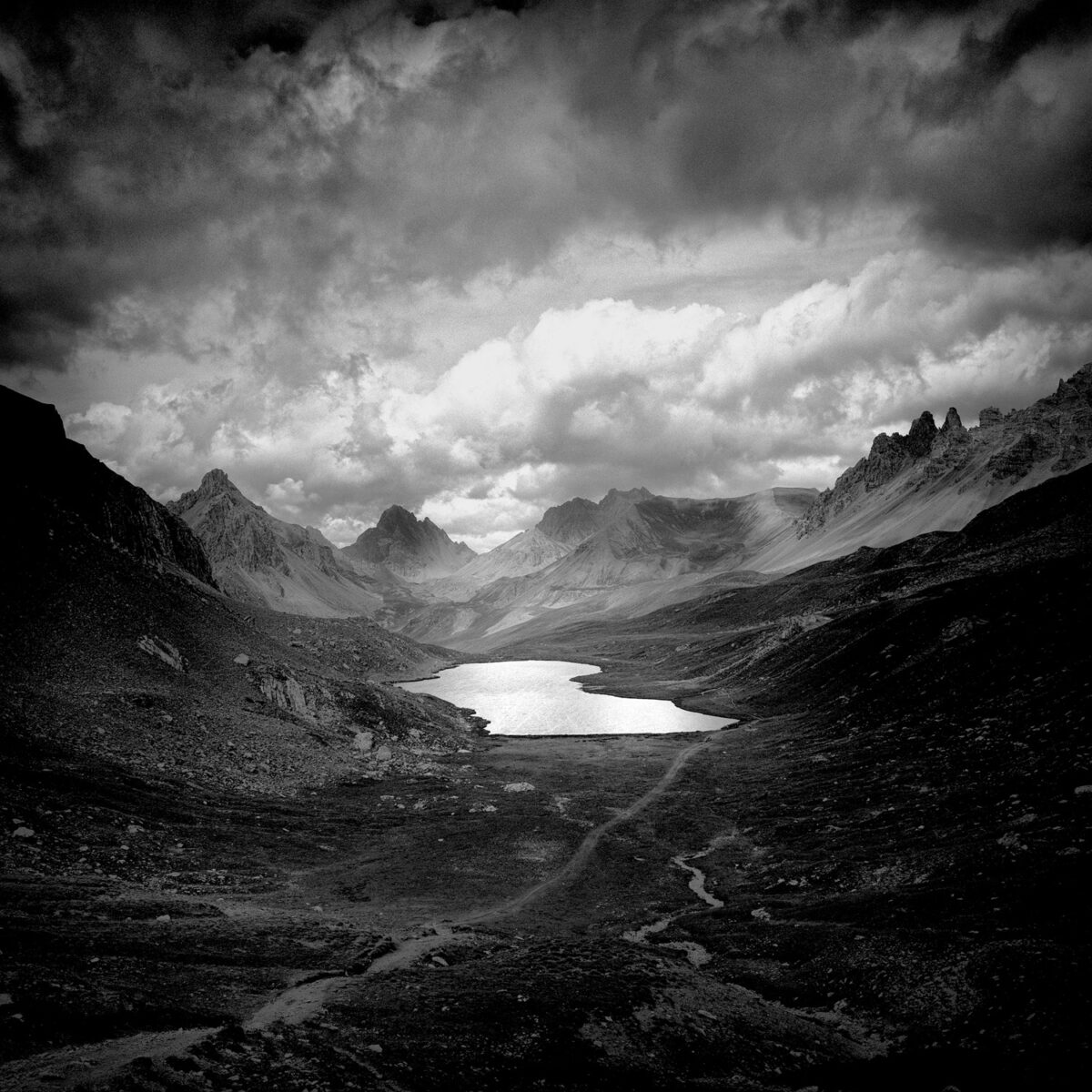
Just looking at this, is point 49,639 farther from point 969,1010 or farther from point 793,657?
point 793,657

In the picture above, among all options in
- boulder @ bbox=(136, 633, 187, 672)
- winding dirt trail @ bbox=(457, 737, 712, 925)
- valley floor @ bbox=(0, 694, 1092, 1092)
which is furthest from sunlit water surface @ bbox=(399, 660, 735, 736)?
valley floor @ bbox=(0, 694, 1092, 1092)

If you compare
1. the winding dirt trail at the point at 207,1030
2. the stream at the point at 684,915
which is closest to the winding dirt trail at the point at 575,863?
the winding dirt trail at the point at 207,1030

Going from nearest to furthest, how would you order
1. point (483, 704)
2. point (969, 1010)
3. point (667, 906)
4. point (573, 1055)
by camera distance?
point (573, 1055)
point (969, 1010)
point (667, 906)
point (483, 704)

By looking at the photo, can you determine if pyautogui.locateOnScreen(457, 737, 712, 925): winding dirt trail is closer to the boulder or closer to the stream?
the stream

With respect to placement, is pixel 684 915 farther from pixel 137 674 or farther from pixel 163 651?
pixel 163 651

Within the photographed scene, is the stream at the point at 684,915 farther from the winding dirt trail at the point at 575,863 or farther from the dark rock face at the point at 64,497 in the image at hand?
the dark rock face at the point at 64,497

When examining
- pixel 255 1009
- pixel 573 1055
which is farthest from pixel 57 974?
pixel 573 1055
